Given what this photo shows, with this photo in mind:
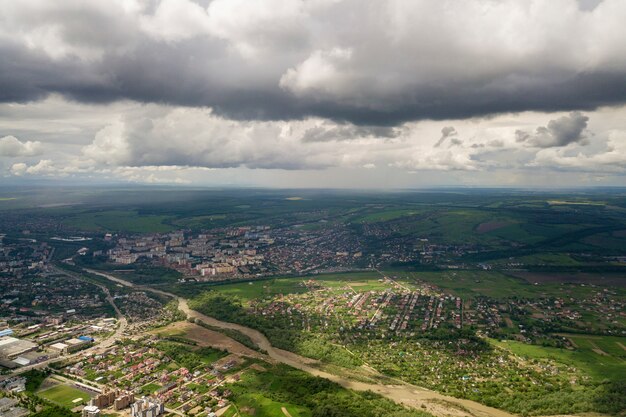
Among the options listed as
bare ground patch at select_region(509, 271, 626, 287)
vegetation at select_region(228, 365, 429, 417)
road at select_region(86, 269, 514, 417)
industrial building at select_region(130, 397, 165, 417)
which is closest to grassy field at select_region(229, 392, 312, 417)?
vegetation at select_region(228, 365, 429, 417)

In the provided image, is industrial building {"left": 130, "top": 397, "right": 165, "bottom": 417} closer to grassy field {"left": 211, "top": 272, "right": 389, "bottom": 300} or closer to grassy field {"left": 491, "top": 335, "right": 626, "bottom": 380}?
grassy field {"left": 211, "top": 272, "right": 389, "bottom": 300}

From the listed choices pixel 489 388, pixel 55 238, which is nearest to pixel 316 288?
pixel 489 388

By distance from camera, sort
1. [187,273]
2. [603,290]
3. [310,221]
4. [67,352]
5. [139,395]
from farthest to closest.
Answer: [310,221], [187,273], [603,290], [67,352], [139,395]

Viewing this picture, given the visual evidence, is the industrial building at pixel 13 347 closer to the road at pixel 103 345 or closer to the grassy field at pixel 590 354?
the road at pixel 103 345

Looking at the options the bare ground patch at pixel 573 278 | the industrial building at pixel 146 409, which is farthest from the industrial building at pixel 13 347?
the bare ground patch at pixel 573 278

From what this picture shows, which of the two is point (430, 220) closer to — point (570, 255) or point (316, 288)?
point (570, 255)

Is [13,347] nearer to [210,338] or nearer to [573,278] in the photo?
[210,338]

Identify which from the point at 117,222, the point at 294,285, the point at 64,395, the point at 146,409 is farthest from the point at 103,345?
the point at 117,222
